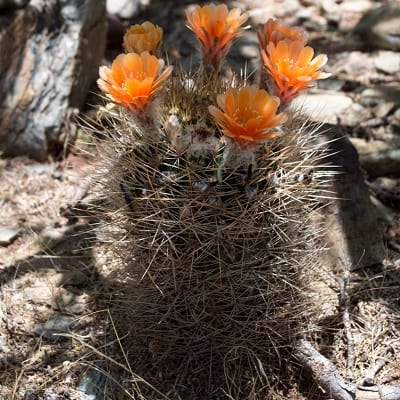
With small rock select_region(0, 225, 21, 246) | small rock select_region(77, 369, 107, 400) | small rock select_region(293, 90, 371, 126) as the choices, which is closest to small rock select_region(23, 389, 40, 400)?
small rock select_region(77, 369, 107, 400)

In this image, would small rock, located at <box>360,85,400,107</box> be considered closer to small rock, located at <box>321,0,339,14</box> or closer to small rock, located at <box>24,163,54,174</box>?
small rock, located at <box>321,0,339,14</box>

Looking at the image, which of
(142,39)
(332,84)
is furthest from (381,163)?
(142,39)

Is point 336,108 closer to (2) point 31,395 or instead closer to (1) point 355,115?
(1) point 355,115

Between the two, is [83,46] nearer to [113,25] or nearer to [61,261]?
[113,25]

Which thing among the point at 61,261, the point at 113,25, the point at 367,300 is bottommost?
the point at 367,300

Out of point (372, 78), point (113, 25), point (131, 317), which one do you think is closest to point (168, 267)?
point (131, 317)

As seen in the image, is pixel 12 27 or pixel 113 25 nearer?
pixel 12 27

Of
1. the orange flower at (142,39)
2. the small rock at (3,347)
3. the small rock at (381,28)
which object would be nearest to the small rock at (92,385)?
the small rock at (3,347)
